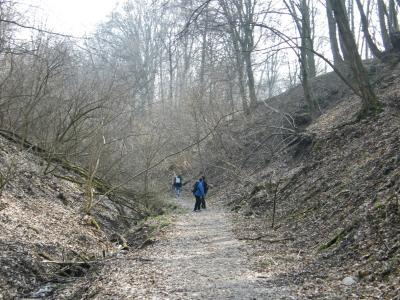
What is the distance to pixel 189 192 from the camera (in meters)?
32.1

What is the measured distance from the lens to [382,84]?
19.9 meters

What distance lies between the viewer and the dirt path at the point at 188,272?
25.1 feet

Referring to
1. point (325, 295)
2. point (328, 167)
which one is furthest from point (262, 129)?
point (325, 295)

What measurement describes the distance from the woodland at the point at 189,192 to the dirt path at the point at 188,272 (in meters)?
0.04

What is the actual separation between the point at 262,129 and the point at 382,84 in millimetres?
12174

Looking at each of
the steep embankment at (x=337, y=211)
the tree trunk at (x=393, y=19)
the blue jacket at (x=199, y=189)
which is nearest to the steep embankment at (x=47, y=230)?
the blue jacket at (x=199, y=189)

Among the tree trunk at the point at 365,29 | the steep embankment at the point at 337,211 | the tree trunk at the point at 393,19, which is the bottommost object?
the steep embankment at the point at 337,211

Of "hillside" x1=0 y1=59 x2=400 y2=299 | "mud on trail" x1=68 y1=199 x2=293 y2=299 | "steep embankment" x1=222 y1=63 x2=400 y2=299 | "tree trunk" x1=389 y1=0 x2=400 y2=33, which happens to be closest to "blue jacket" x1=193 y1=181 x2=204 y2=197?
"hillside" x1=0 y1=59 x2=400 y2=299

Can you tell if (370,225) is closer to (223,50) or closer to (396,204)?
(396,204)

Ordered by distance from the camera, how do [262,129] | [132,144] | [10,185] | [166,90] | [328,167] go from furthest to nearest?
[166,90] < [262,129] < [132,144] < [328,167] < [10,185]

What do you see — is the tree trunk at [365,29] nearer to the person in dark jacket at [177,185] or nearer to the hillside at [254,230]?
the hillside at [254,230]

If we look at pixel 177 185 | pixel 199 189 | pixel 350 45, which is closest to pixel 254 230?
pixel 350 45

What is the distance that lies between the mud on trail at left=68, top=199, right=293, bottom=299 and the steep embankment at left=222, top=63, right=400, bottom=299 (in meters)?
0.46

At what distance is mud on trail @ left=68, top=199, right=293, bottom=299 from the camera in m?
7.63
